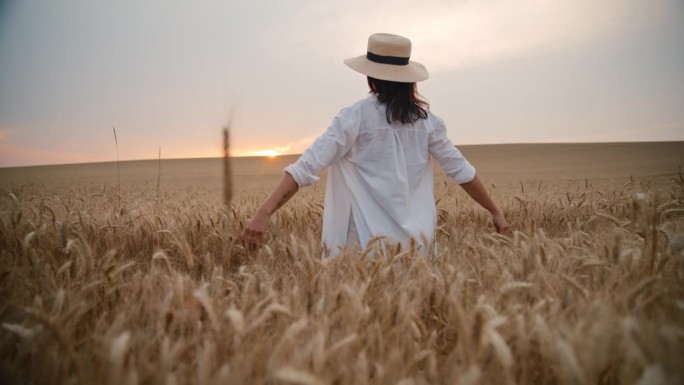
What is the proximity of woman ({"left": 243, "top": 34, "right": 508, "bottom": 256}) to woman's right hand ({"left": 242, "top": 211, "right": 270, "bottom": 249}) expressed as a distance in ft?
0.23

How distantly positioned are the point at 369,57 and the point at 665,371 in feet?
7.73

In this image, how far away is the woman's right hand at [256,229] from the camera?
8.19 ft

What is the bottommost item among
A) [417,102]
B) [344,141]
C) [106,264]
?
[106,264]

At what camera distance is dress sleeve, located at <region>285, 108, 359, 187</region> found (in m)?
2.60

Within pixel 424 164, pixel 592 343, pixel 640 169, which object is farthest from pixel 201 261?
pixel 640 169

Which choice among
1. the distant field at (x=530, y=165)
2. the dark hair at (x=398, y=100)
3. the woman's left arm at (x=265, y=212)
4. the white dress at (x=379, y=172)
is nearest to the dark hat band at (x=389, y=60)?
the dark hair at (x=398, y=100)

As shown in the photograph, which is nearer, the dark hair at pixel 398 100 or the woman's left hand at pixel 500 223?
the dark hair at pixel 398 100

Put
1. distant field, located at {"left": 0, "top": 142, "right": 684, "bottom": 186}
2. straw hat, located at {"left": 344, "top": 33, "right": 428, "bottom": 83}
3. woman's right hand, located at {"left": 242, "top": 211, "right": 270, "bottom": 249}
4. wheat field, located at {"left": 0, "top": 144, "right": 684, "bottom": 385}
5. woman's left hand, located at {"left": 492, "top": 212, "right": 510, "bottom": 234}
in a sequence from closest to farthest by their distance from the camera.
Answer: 1. wheat field, located at {"left": 0, "top": 144, "right": 684, "bottom": 385}
2. woman's right hand, located at {"left": 242, "top": 211, "right": 270, "bottom": 249}
3. straw hat, located at {"left": 344, "top": 33, "right": 428, "bottom": 83}
4. woman's left hand, located at {"left": 492, "top": 212, "right": 510, "bottom": 234}
5. distant field, located at {"left": 0, "top": 142, "right": 684, "bottom": 186}

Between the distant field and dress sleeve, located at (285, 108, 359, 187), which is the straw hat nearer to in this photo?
dress sleeve, located at (285, 108, 359, 187)

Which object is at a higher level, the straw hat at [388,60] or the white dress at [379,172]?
the straw hat at [388,60]

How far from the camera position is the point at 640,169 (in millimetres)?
22312

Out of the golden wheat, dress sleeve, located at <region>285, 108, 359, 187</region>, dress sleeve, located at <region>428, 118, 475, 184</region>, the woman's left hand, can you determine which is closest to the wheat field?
the golden wheat

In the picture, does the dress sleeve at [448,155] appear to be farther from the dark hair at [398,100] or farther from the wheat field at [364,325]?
the wheat field at [364,325]

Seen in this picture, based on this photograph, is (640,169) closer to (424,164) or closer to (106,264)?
(424,164)
